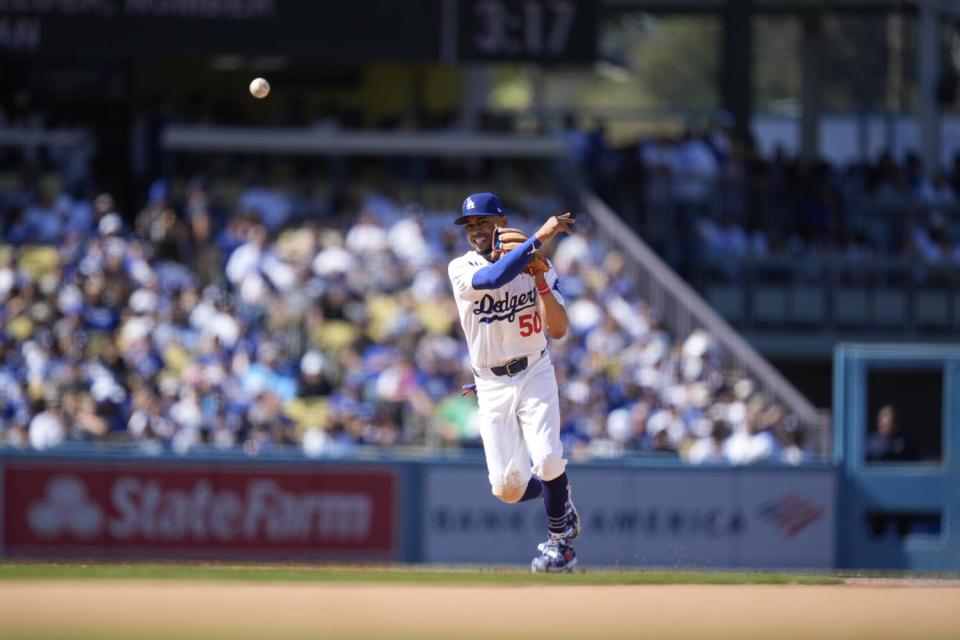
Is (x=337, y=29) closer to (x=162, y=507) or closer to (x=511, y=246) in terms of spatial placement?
(x=162, y=507)

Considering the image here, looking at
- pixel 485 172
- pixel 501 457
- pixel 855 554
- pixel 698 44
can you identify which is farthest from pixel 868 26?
pixel 501 457

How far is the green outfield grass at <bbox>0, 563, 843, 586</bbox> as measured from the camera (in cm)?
938

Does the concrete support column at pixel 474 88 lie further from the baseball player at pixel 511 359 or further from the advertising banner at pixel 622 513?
the baseball player at pixel 511 359

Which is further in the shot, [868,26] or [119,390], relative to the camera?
[868,26]

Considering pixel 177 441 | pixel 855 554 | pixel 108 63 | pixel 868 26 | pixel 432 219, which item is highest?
pixel 868 26

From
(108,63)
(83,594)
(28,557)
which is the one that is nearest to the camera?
(83,594)

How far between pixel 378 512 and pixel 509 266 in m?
7.66

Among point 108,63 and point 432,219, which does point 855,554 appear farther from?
Answer: point 108,63

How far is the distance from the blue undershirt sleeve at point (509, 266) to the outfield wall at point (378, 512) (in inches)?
283

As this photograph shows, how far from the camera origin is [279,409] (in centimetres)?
1672

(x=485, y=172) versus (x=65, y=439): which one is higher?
(x=485, y=172)

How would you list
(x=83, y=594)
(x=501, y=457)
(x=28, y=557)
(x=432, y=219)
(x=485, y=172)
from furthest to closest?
(x=485, y=172) < (x=432, y=219) < (x=28, y=557) < (x=501, y=457) < (x=83, y=594)

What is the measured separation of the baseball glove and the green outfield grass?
1.68m

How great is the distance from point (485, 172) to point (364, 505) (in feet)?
20.1
